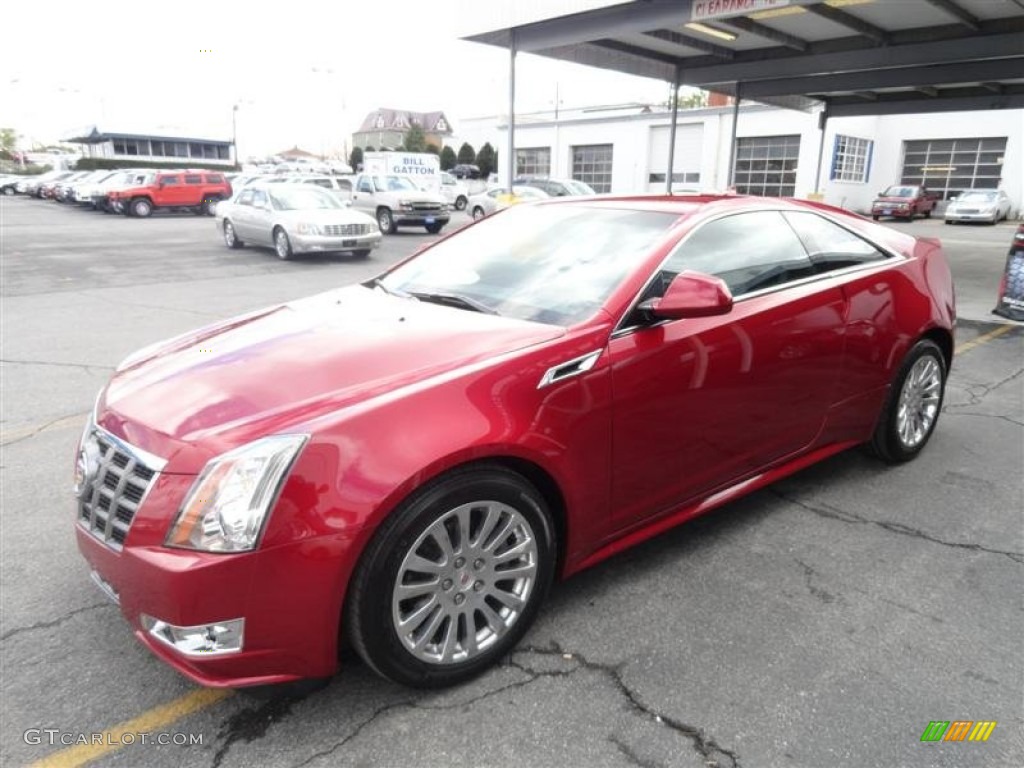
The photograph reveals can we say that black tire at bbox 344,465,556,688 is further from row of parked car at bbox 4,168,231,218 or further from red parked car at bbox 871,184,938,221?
red parked car at bbox 871,184,938,221

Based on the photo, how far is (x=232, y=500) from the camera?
2066mm

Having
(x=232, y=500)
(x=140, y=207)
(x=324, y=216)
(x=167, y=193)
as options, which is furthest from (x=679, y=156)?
(x=232, y=500)

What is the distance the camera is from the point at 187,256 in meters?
16.4

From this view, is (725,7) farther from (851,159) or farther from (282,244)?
(851,159)

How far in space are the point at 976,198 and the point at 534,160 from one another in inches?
1052

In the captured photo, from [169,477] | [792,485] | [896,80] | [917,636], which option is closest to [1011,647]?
[917,636]

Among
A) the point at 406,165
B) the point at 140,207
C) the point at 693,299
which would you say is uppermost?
the point at 406,165

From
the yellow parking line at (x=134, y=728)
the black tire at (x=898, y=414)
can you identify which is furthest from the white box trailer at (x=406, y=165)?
the yellow parking line at (x=134, y=728)

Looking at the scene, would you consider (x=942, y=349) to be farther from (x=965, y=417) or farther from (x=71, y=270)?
(x=71, y=270)

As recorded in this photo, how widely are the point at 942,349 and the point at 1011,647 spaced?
2.30 metres

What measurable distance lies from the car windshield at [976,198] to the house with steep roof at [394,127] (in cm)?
7876

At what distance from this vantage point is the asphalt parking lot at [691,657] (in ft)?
7.36

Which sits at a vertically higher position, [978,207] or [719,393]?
[719,393]

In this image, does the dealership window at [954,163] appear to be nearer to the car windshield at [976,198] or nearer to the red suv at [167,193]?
the car windshield at [976,198]
